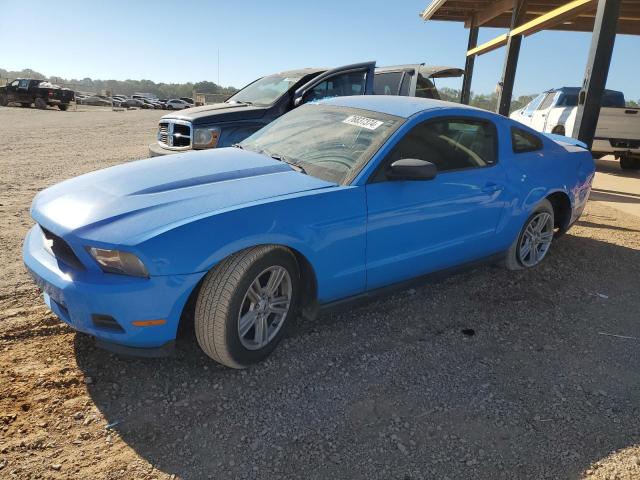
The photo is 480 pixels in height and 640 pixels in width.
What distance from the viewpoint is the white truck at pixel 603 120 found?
33.8 feet

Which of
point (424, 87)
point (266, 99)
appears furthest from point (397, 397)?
point (424, 87)

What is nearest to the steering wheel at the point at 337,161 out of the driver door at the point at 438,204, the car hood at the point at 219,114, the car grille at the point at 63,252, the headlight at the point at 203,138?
the driver door at the point at 438,204

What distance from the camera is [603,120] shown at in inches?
412

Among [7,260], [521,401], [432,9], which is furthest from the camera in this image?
[432,9]

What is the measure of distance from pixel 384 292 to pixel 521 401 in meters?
1.10

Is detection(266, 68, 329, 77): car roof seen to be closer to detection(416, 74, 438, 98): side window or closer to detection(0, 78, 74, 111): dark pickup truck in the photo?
detection(416, 74, 438, 98): side window

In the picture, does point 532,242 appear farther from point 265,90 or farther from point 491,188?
point 265,90

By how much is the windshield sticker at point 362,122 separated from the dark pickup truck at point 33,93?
95.8ft

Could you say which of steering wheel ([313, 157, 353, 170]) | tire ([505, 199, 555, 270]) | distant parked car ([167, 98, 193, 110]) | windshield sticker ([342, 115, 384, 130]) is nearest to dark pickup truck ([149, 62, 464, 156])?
windshield sticker ([342, 115, 384, 130])

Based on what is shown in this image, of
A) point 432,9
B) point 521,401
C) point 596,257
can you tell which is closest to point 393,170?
point 521,401

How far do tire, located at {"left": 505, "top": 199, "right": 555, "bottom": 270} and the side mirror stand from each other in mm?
1681

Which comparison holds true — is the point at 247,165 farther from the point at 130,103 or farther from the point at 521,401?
the point at 130,103

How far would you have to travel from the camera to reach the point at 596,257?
5.16 m

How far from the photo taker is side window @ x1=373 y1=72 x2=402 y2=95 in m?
8.69
